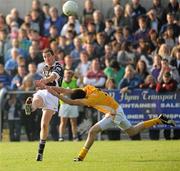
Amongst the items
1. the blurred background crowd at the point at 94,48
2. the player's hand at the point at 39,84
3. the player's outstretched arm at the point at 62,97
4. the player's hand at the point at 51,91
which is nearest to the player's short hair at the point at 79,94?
the player's outstretched arm at the point at 62,97

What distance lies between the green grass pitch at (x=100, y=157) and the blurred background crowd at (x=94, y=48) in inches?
117

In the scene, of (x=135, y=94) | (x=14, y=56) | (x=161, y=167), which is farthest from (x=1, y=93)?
(x=161, y=167)

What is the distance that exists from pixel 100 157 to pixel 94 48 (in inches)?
358

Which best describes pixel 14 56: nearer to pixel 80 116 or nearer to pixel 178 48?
pixel 80 116

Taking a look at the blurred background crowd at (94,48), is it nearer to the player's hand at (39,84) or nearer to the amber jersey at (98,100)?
the amber jersey at (98,100)

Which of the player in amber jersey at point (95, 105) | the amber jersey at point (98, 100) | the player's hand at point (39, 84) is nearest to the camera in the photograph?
the player's hand at point (39, 84)

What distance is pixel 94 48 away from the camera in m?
25.2

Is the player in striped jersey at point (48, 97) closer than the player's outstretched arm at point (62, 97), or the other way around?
the player's outstretched arm at point (62, 97)

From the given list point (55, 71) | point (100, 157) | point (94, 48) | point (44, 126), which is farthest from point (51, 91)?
point (94, 48)

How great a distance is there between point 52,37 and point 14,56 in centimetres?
146

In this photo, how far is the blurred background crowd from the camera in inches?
926

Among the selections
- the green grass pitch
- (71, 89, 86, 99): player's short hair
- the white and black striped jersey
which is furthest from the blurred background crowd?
(71, 89, 86, 99): player's short hair

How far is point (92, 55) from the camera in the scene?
82.2ft

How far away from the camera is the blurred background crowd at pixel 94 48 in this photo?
23.5m
